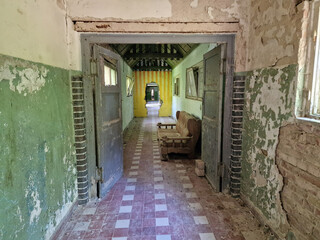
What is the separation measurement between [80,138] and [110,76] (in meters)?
1.24

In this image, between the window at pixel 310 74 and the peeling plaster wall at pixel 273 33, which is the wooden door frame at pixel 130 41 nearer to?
the peeling plaster wall at pixel 273 33

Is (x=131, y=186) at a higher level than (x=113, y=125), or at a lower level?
lower

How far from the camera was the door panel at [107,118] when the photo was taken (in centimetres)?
296

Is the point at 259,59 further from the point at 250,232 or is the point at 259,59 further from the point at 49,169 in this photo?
the point at 49,169

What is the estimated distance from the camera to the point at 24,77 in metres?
1.70

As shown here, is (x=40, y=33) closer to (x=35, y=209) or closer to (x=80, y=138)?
(x=80, y=138)

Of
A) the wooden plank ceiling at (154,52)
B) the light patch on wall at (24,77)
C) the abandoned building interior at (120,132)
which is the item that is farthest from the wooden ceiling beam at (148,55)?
the light patch on wall at (24,77)

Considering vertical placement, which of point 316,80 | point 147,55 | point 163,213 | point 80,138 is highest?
point 147,55

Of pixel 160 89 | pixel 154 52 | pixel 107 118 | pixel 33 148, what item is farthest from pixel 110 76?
pixel 160 89

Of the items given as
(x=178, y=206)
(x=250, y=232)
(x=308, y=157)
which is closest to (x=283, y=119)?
(x=308, y=157)

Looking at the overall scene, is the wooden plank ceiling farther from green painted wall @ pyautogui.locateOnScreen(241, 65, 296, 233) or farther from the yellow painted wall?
green painted wall @ pyautogui.locateOnScreen(241, 65, 296, 233)

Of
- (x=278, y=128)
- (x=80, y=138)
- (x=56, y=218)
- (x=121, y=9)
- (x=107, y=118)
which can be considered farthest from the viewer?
(x=107, y=118)

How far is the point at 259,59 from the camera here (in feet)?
8.23

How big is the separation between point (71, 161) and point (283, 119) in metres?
2.57
